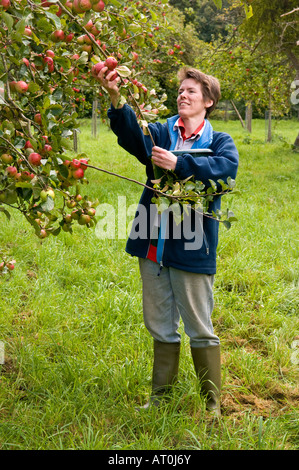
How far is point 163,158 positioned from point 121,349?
1304 mm

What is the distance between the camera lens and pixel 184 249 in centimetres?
200

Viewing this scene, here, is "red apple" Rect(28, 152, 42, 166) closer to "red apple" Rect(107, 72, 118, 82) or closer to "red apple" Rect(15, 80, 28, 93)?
"red apple" Rect(15, 80, 28, 93)

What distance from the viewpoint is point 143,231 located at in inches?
84.2

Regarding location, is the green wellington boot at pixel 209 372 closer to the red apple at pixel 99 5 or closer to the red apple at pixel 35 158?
the red apple at pixel 35 158

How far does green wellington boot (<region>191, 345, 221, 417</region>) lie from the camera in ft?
7.01

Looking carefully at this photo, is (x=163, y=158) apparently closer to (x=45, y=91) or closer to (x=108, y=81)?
(x=108, y=81)

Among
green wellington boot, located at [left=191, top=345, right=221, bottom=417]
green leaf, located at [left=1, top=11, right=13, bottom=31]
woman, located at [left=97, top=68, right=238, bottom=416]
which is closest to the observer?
green leaf, located at [left=1, top=11, right=13, bottom=31]

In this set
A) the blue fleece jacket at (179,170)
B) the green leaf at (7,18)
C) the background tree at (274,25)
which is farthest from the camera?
the background tree at (274,25)

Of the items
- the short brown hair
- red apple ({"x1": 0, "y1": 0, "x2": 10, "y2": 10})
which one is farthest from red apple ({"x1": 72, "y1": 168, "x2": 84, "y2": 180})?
the short brown hair

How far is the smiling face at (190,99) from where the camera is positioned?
2.05 meters

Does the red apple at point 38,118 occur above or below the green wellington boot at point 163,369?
above

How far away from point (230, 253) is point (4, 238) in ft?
6.50

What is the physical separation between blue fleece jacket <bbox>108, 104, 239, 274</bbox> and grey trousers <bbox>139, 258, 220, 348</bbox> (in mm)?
62

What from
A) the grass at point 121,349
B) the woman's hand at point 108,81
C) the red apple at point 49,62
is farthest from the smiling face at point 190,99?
the grass at point 121,349
